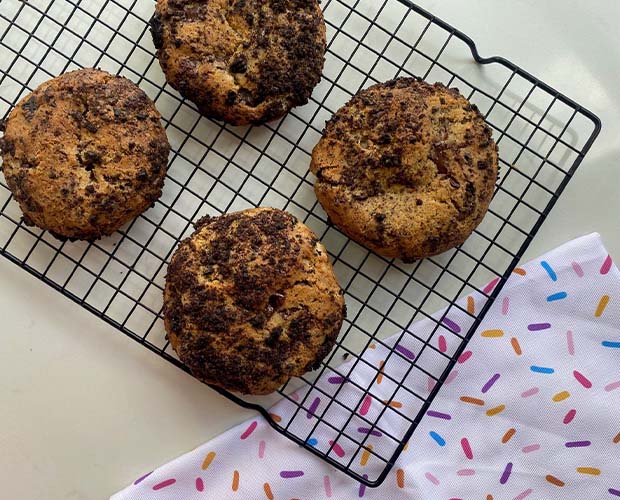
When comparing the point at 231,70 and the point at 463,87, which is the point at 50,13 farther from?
the point at 463,87

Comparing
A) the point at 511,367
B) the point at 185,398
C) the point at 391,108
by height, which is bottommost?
the point at 185,398

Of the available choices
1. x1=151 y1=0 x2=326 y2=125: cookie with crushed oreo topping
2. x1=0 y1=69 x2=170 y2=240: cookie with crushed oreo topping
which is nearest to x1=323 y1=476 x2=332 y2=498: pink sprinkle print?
x1=0 y1=69 x2=170 y2=240: cookie with crushed oreo topping

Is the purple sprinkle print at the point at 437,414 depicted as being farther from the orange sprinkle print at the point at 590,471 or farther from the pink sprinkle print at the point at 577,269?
the pink sprinkle print at the point at 577,269

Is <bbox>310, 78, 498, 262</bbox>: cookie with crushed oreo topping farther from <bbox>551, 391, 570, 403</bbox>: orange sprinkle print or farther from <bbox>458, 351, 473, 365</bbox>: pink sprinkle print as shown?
<bbox>551, 391, 570, 403</bbox>: orange sprinkle print

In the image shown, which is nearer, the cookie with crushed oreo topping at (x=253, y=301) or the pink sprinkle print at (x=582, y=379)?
the cookie with crushed oreo topping at (x=253, y=301)

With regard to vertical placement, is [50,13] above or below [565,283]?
below

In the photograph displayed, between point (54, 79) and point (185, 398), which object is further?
point (185, 398)

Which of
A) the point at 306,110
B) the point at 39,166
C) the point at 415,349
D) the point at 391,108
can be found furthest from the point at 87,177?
the point at 415,349

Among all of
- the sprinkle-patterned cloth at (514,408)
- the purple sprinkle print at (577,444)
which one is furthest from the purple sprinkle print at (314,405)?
the purple sprinkle print at (577,444)
